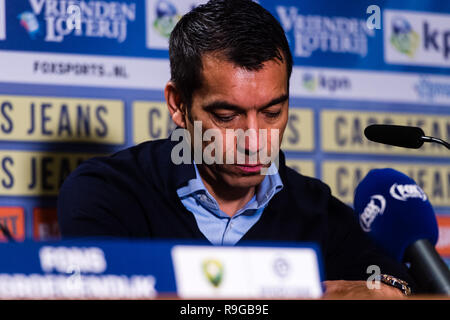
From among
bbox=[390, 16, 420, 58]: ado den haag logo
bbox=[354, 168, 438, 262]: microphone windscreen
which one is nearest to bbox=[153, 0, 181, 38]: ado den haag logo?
bbox=[390, 16, 420, 58]: ado den haag logo

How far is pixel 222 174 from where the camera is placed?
4.31 feet

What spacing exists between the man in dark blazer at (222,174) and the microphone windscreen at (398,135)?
0.19m

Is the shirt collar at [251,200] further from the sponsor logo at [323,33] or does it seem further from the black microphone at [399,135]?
the sponsor logo at [323,33]

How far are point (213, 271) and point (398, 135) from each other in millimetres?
493

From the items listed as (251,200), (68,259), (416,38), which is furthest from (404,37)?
(68,259)

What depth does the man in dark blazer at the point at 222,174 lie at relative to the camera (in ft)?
4.02

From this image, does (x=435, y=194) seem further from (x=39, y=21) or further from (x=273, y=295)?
(x=273, y=295)

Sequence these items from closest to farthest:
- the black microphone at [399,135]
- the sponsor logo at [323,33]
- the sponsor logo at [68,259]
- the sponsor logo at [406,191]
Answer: the sponsor logo at [68,259] → the black microphone at [399,135] → the sponsor logo at [406,191] → the sponsor logo at [323,33]

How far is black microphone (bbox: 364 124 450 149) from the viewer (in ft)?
3.51

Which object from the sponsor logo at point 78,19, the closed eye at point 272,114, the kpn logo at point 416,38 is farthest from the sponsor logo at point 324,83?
the closed eye at point 272,114

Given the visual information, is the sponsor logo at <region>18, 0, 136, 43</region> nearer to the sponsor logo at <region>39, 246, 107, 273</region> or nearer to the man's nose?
the man's nose

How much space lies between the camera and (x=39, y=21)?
1.85 m

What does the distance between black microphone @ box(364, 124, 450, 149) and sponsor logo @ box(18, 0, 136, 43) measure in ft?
3.26

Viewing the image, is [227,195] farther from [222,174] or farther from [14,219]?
[14,219]
